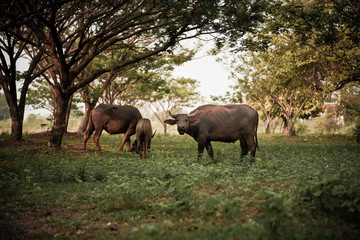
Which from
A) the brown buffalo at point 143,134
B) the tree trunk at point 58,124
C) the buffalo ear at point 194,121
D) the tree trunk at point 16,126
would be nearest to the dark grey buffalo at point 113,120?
the tree trunk at point 58,124

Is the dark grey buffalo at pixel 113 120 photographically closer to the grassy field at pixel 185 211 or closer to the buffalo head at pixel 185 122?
the buffalo head at pixel 185 122

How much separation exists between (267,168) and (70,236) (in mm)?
5756

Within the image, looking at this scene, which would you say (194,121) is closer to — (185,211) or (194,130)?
(194,130)

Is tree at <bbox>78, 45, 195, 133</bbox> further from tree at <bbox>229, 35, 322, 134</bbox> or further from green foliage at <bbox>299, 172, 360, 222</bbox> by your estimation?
green foliage at <bbox>299, 172, 360, 222</bbox>

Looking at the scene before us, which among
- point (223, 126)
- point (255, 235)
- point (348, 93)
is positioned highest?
point (348, 93)

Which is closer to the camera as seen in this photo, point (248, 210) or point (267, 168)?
point (248, 210)

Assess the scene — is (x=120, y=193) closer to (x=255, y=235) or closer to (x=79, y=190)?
(x=79, y=190)

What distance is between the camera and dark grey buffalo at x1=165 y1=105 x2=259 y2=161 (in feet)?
37.1

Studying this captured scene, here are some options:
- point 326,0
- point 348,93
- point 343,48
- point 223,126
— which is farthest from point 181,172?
point 348,93

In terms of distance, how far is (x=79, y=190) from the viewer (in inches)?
273

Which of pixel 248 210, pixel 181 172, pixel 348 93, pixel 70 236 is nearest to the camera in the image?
pixel 70 236

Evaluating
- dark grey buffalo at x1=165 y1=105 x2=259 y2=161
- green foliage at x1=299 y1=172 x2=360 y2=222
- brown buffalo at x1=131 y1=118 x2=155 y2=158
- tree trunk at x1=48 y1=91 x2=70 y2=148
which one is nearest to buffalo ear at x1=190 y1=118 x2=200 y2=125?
dark grey buffalo at x1=165 y1=105 x2=259 y2=161

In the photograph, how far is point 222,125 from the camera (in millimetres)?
11367

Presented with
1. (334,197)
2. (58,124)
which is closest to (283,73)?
(58,124)
